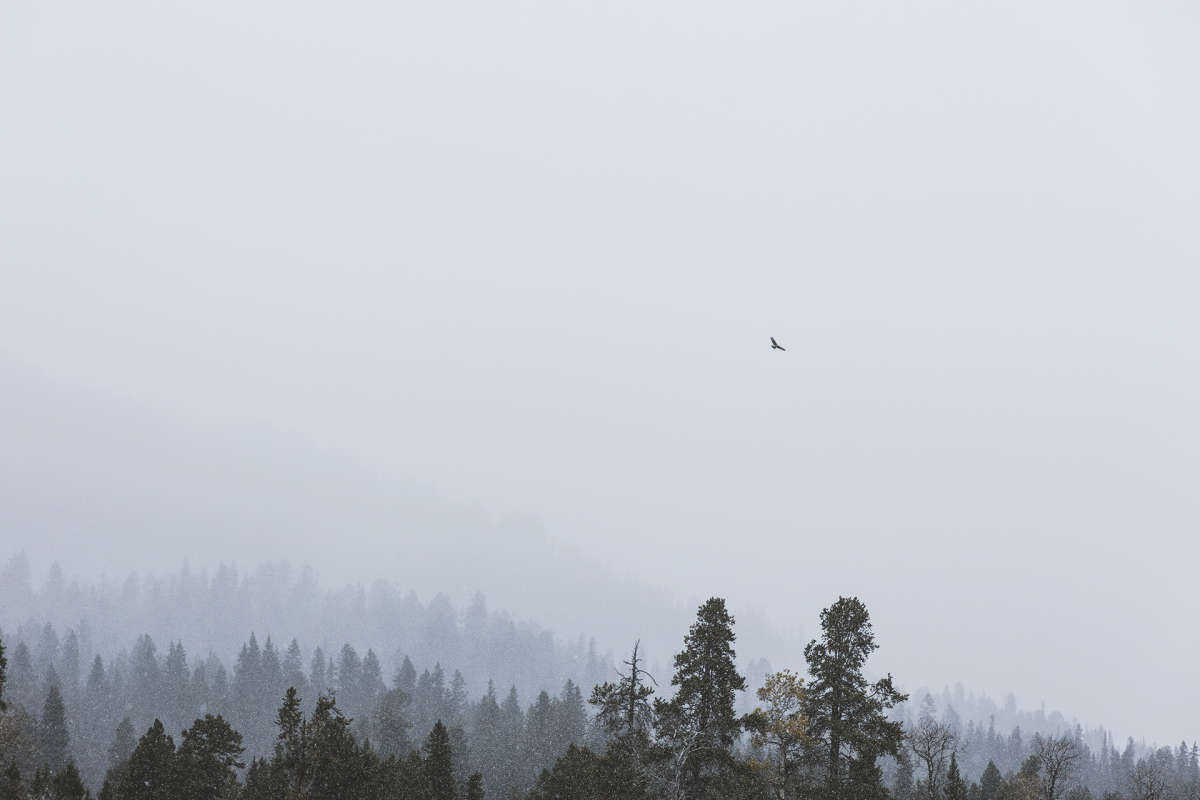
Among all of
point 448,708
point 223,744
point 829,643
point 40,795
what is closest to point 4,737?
point 40,795

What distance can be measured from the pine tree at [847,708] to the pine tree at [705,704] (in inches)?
159

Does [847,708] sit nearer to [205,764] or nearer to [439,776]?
[439,776]

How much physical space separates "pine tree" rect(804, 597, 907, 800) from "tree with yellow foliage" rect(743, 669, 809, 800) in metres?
0.83

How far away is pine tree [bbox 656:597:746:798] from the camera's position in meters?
44.1

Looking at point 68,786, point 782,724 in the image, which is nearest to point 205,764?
point 68,786

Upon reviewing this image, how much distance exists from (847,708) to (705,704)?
271 inches

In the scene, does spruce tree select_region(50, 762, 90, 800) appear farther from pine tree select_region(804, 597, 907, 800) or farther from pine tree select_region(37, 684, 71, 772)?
pine tree select_region(37, 684, 71, 772)

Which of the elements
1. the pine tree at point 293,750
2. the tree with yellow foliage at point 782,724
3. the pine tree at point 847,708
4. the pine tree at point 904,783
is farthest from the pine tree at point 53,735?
the pine tree at point 904,783

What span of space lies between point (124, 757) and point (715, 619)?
7874 cm

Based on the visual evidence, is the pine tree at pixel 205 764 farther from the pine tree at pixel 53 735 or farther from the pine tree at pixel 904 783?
the pine tree at pixel 904 783

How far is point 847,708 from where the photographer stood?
150 ft

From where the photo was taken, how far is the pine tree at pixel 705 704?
44062 millimetres

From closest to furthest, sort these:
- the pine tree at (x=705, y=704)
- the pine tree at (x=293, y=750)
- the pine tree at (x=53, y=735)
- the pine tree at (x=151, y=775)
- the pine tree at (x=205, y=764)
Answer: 1. the pine tree at (x=705, y=704)
2. the pine tree at (x=293, y=750)
3. the pine tree at (x=151, y=775)
4. the pine tree at (x=205, y=764)
5. the pine tree at (x=53, y=735)

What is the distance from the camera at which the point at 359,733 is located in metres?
117
